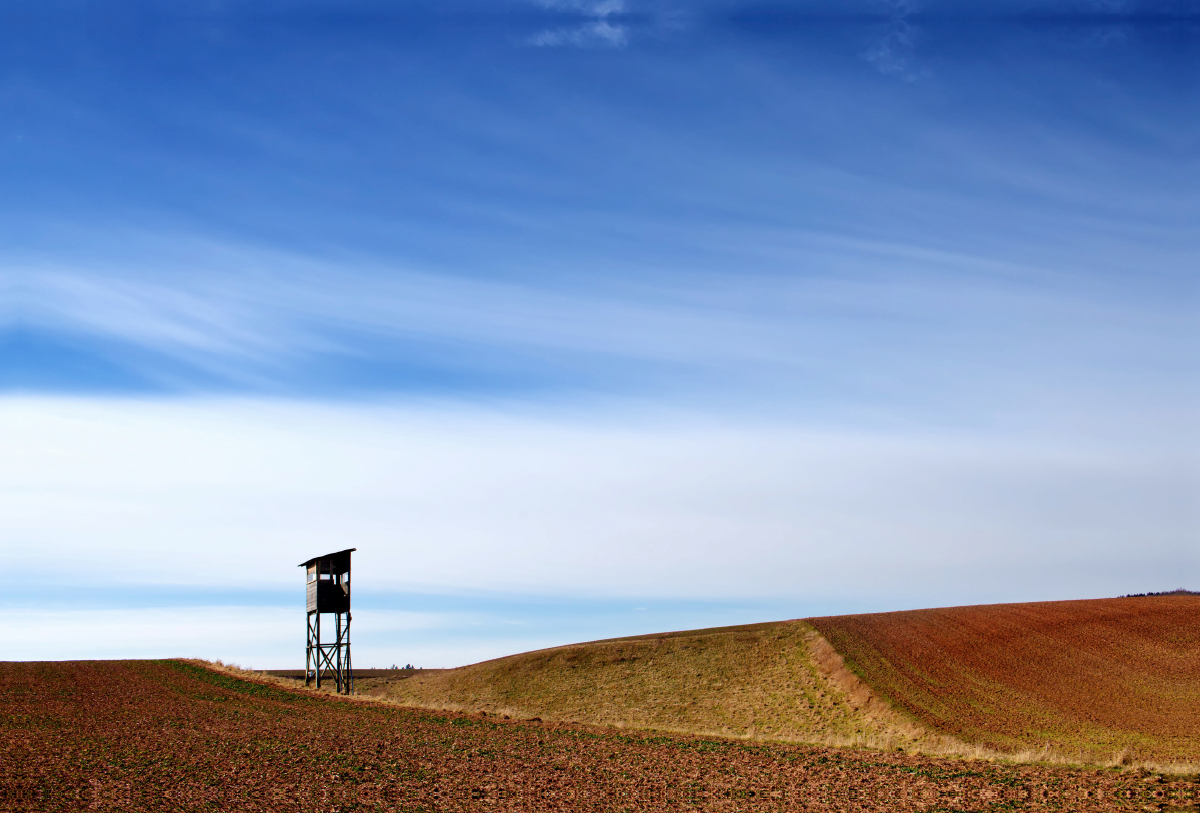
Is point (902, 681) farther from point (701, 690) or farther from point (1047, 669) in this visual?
point (701, 690)

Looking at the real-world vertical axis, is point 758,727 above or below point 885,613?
below

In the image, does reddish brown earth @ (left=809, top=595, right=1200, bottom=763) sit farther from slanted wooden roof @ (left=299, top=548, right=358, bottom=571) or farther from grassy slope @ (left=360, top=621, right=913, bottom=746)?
slanted wooden roof @ (left=299, top=548, right=358, bottom=571)

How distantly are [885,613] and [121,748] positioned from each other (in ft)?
138

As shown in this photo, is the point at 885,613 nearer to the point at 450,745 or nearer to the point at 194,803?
the point at 450,745

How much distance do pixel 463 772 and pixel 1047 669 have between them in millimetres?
30483

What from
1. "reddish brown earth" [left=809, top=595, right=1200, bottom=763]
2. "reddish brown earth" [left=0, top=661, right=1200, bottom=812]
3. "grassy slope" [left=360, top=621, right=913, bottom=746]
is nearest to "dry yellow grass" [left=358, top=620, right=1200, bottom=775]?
"grassy slope" [left=360, top=621, right=913, bottom=746]

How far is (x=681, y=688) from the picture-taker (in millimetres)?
43594

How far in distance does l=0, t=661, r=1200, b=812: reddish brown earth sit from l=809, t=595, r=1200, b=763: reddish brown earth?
1075 cm

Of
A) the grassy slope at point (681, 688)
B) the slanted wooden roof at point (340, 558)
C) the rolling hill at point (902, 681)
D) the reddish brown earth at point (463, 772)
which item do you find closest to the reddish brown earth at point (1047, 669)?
the rolling hill at point (902, 681)

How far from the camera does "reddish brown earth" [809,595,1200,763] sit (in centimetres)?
3391

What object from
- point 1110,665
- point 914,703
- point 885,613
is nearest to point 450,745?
point 914,703

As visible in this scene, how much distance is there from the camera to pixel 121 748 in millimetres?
25172

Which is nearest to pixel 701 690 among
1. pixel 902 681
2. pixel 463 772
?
pixel 902 681

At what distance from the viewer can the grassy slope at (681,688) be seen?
37438mm
